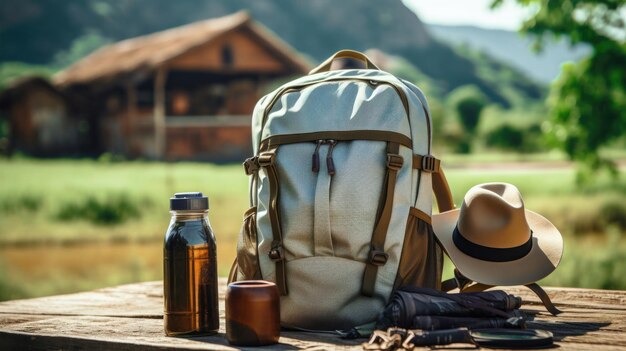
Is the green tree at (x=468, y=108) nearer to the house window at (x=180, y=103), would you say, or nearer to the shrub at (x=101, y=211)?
the house window at (x=180, y=103)

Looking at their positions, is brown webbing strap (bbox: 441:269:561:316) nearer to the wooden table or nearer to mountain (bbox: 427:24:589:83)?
the wooden table

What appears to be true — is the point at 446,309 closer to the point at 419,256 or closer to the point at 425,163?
the point at 419,256

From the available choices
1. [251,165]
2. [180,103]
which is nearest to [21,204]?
[251,165]

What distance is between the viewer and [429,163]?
2.78 m

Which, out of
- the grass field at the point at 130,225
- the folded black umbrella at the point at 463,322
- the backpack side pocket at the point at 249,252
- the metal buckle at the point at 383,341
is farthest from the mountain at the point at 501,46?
the metal buckle at the point at 383,341

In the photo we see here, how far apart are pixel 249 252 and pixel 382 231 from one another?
477 millimetres

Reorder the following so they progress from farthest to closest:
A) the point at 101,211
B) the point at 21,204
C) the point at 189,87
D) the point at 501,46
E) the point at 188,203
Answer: the point at 501,46 → the point at 189,87 → the point at 21,204 → the point at 101,211 → the point at 188,203

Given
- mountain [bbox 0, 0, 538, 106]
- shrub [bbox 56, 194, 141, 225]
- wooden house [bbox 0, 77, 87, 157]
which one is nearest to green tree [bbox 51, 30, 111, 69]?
mountain [bbox 0, 0, 538, 106]

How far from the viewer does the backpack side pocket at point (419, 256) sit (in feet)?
8.74

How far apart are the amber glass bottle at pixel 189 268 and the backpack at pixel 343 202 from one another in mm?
287

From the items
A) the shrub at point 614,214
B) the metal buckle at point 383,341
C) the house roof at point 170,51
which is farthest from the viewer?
the house roof at point 170,51

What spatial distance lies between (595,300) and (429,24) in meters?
101

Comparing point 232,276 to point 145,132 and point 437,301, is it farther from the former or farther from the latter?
point 145,132

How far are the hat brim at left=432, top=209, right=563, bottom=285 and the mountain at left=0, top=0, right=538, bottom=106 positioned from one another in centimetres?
5919
